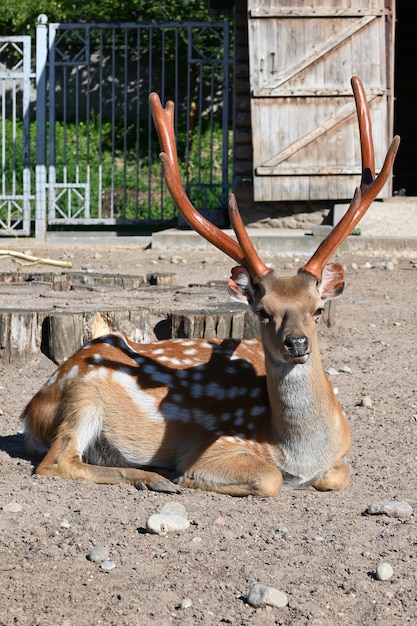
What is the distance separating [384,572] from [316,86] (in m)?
9.46

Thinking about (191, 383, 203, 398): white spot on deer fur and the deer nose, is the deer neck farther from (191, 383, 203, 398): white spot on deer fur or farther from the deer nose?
(191, 383, 203, 398): white spot on deer fur

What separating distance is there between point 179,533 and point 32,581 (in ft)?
2.24

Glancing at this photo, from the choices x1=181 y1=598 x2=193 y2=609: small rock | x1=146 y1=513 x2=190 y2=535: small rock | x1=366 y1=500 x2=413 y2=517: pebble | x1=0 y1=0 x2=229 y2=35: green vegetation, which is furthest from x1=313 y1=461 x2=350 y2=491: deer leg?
x1=0 y1=0 x2=229 y2=35: green vegetation

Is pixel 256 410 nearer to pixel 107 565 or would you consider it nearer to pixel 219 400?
pixel 219 400

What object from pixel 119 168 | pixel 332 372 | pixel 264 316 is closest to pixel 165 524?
pixel 264 316

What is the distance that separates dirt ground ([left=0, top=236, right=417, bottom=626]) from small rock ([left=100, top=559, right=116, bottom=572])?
20 mm

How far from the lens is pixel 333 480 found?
4.65m

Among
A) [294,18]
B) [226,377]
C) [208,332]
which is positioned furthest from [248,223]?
[226,377]

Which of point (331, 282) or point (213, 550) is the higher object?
point (331, 282)

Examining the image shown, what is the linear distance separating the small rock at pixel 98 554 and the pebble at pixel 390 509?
115 cm

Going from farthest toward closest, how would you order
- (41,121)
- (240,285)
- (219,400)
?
(41,121) → (219,400) → (240,285)

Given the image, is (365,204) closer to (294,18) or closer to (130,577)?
(130,577)

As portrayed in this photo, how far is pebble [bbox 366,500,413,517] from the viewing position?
429 cm

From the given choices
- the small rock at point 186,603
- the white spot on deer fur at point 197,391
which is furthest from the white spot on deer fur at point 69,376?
the small rock at point 186,603
